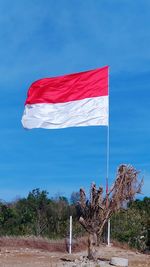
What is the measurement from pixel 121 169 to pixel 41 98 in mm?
3471

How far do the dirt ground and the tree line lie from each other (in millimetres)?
1595

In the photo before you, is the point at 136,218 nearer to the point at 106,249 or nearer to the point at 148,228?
the point at 148,228

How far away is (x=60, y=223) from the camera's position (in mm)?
29672

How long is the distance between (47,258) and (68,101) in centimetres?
538

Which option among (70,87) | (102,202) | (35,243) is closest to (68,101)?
(70,87)

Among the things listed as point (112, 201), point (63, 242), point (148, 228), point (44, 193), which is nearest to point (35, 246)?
point (63, 242)

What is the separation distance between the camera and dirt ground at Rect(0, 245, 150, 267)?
1652 centimetres

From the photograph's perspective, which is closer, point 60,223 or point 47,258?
point 47,258

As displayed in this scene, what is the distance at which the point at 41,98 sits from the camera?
58.3 ft

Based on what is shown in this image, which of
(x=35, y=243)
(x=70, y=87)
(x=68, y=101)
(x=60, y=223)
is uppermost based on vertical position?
(x=70, y=87)

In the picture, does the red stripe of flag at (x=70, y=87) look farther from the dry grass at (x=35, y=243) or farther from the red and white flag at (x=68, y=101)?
the dry grass at (x=35, y=243)

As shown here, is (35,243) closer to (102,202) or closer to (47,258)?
(47,258)

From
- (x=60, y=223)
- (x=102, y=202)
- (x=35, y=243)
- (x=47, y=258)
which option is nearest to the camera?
(x=102, y=202)

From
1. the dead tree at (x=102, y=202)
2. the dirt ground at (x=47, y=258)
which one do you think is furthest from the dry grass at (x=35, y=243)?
the dead tree at (x=102, y=202)
